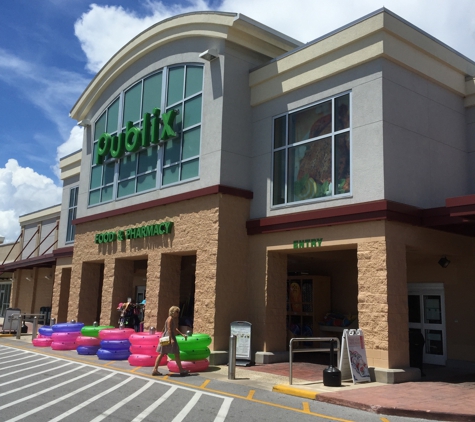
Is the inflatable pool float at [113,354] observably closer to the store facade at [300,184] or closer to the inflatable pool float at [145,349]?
the inflatable pool float at [145,349]

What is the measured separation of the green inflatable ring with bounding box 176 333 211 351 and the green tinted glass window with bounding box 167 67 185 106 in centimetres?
858

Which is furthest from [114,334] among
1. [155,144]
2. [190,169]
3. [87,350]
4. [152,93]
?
[152,93]

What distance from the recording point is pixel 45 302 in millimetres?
32469

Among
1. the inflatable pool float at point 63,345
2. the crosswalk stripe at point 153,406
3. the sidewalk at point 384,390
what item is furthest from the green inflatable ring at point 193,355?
the inflatable pool float at point 63,345

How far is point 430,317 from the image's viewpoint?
15.5 m

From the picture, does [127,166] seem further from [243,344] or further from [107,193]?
[243,344]

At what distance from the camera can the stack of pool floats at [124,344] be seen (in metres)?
13.4

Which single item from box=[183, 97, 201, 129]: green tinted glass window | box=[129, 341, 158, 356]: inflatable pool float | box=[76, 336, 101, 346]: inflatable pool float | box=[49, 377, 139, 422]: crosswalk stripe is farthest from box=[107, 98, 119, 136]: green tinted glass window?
box=[49, 377, 139, 422]: crosswalk stripe

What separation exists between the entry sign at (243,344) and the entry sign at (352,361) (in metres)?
3.50

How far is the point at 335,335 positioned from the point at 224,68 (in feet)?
31.7

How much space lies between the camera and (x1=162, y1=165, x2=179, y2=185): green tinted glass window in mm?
17828

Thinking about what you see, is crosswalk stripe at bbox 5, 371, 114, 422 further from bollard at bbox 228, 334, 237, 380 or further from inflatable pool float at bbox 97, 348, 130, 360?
inflatable pool float at bbox 97, 348, 130, 360

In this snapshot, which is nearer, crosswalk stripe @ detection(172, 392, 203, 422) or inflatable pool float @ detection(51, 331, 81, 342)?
crosswalk stripe @ detection(172, 392, 203, 422)

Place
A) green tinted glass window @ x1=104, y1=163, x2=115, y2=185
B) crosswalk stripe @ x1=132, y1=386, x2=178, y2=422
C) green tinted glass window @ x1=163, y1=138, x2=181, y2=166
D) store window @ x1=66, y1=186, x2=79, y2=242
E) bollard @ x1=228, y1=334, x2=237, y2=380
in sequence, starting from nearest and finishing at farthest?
crosswalk stripe @ x1=132, y1=386, x2=178, y2=422 < bollard @ x1=228, y1=334, x2=237, y2=380 < green tinted glass window @ x1=163, y1=138, x2=181, y2=166 < green tinted glass window @ x1=104, y1=163, x2=115, y2=185 < store window @ x1=66, y1=186, x2=79, y2=242
